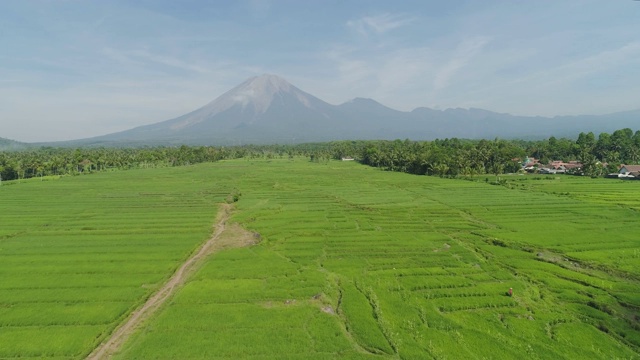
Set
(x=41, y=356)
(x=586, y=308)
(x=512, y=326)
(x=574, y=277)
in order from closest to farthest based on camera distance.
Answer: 1. (x=41, y=356)
2. (x=512, y=326)
3. (x=586, y=308)
4. (x=574, y=277)

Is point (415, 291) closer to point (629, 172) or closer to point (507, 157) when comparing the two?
point (507, 157)

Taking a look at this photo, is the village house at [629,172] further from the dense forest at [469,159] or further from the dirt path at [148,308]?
the dirt path at [148,308]

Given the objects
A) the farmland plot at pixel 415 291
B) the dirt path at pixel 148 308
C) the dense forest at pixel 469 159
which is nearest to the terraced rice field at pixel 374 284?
the farmland plot at pixel 415 291

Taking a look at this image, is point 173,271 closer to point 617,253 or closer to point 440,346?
point 440,346

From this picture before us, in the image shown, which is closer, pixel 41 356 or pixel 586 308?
pixel 41 356

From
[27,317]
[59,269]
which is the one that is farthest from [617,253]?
[59,269]

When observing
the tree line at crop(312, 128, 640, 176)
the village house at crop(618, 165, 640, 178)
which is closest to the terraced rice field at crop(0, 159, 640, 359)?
the village house at crop(618, 165, 640, 178)
